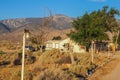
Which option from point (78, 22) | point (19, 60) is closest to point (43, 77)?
point (19, 60)

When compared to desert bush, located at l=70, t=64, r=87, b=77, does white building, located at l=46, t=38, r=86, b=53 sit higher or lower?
higher

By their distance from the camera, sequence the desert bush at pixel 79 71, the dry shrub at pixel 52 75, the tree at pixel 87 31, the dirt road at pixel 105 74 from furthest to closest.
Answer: the tree at pixel 87 31, the desert bush at pixel 79 71, the dirt road at pixel 105 74, the dry shrub at pixel 52 75

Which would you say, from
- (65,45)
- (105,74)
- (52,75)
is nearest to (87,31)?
(65,45)

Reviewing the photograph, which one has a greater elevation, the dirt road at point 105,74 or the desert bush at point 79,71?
the desert bush at point 79,71

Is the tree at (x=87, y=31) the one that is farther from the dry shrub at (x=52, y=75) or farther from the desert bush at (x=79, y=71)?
the dry shrub at (x=52, y=75)

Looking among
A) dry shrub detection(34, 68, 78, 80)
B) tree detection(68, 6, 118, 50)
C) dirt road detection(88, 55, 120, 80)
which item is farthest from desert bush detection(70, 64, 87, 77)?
tree detection(68, 6, 118, 50)

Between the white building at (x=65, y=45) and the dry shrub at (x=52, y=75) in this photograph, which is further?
the white building at (x=65, y=45)

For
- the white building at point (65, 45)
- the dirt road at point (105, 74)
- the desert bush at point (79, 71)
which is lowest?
the dirt road at point (105, 74)

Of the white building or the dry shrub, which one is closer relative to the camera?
the dry shrub

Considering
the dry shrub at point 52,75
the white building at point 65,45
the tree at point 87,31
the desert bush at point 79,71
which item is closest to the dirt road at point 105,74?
the desert bush at point 79,71

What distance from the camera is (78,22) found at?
71125 mm

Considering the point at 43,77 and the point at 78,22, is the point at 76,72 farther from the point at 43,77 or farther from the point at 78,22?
the point at 78,22

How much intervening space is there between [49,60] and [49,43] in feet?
156

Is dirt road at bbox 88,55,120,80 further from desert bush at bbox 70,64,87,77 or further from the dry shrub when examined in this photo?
the dry shrub
